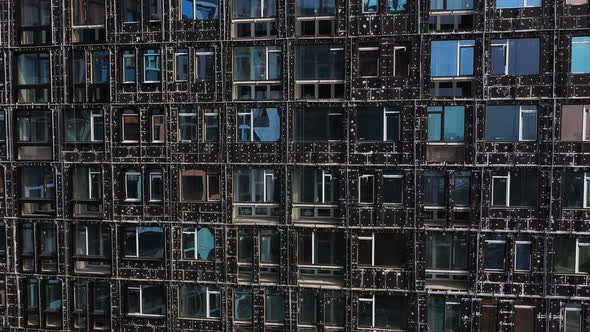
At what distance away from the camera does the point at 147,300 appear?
21.0 m

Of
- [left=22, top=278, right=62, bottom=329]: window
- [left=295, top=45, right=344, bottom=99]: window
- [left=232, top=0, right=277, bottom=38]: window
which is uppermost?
[left=232, top=0, right=277, bottom=38]: window

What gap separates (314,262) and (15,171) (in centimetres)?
1219

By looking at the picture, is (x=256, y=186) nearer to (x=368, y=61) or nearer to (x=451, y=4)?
(x=368, y=61)

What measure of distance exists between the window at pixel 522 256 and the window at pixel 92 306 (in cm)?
1517

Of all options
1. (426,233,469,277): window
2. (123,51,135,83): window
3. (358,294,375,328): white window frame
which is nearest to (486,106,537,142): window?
(426,233,469,277): window

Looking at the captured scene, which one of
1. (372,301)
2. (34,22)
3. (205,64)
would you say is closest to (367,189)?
(372,301)

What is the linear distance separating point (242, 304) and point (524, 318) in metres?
10.1

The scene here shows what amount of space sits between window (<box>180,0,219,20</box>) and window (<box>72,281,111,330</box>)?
10.8m

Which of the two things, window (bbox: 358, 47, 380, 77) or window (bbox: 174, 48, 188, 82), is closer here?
window (bbox: 358, 47, 380, 77)

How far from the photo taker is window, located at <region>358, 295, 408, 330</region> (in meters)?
19.8

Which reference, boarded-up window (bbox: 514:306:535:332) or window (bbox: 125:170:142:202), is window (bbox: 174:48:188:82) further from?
boarded-up window (bbox: 514:306:535:332)

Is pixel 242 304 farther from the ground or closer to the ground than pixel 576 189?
closer to the ground

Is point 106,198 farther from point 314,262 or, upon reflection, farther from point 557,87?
point 557,87

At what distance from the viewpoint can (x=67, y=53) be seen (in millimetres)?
20906
